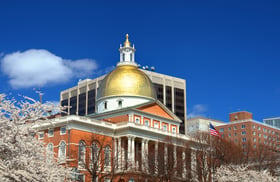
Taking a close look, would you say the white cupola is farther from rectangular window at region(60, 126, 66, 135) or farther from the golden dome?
rectangular window at region(60, 126, 66, 135)

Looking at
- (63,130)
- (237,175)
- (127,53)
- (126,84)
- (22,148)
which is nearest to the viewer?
(22,148)

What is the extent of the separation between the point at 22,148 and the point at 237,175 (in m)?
42.9

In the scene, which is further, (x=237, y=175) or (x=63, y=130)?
(x=63, y=130)

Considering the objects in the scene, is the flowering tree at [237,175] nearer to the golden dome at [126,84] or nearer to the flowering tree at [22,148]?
the golden dome at [126,84]

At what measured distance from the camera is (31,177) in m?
23.3

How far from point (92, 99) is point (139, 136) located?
92078 mm

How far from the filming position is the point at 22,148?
2489 cm

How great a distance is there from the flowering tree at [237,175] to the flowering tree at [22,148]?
37.7 metres

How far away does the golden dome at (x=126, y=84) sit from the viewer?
8606 cm

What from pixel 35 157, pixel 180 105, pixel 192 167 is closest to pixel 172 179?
pixel 192 167

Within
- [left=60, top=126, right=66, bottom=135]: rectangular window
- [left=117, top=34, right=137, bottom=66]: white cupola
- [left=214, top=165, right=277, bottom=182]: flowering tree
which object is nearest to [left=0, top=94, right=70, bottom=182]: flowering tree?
[left=214, top=165, right=277, bottom=182]: flowering tree

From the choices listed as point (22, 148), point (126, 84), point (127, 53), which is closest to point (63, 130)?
point (126, 84)

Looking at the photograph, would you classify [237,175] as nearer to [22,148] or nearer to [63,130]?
[63,130]

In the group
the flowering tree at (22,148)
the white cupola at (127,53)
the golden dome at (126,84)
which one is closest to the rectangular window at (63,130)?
the golden dome at (126,84)
